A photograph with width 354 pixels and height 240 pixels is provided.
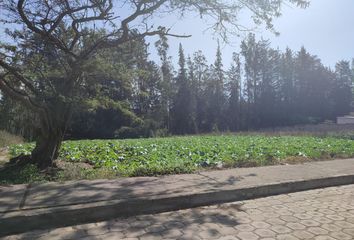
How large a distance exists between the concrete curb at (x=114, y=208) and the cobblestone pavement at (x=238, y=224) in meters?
0.14

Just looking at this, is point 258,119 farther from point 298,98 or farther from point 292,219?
point 292,219

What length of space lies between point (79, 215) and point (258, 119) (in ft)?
199

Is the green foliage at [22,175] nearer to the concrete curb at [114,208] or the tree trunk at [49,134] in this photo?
the tree trunk at [49,134]

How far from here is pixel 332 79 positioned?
72.6m

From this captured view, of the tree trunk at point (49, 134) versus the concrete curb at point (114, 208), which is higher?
the tree trunk at point (49, 134)

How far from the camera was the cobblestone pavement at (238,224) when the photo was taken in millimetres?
4621

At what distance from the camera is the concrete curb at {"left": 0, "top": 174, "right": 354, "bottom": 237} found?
4.80 metres

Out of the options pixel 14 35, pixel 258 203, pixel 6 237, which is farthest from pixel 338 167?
pixel 14 35

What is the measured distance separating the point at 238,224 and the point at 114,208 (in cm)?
179

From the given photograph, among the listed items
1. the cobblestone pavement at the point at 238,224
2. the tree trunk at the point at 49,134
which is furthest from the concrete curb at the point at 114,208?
the tree trunk at the point at 49,134

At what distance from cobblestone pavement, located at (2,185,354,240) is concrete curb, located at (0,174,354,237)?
14 centimetres

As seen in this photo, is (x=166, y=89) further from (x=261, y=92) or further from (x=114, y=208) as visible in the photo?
(x=114, y=208)

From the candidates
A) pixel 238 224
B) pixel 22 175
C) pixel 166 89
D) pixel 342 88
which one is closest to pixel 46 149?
pixel 22 175

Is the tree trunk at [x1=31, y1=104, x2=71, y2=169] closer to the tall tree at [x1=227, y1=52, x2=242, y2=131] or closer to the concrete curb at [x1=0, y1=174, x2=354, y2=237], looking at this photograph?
the concrete curb at [x1=0, y1=174, x2=354, y2=237]
